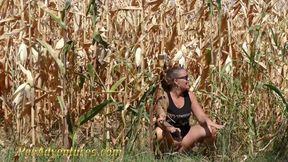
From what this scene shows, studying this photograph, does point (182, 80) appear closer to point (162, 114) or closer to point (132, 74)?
point (162, 114)

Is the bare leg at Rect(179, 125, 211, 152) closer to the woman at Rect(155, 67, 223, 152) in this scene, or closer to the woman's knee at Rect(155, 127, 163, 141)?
the woman at Rect(155, 67, 223, 152)

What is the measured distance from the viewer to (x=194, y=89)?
352 cm

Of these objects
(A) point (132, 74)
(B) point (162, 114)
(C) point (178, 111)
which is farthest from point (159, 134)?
(A) point (132, 74)

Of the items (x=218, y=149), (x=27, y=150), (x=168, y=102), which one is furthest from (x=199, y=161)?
(x=27, y=150)

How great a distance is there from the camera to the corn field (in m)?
2.92

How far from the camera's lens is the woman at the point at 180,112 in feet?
10.4

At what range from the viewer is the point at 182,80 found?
10.8 feet

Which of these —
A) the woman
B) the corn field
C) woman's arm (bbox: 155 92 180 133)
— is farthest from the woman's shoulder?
woman's arm (bbox: 155 92 180 133)

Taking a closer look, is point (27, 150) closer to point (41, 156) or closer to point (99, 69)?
point (41, 156)

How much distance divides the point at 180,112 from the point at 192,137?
0.58ft

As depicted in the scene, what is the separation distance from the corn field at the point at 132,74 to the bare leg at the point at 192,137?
0.35 feet

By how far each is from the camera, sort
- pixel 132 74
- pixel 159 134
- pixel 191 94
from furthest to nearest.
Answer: pixel 191 94, pixel 159 134, pixel 132 74

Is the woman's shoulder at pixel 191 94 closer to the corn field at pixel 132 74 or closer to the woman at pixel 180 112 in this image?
the woman at pixel 180 112

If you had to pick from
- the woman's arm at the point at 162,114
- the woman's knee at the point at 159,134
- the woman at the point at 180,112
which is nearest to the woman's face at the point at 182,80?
the woman at the point at 180,112
